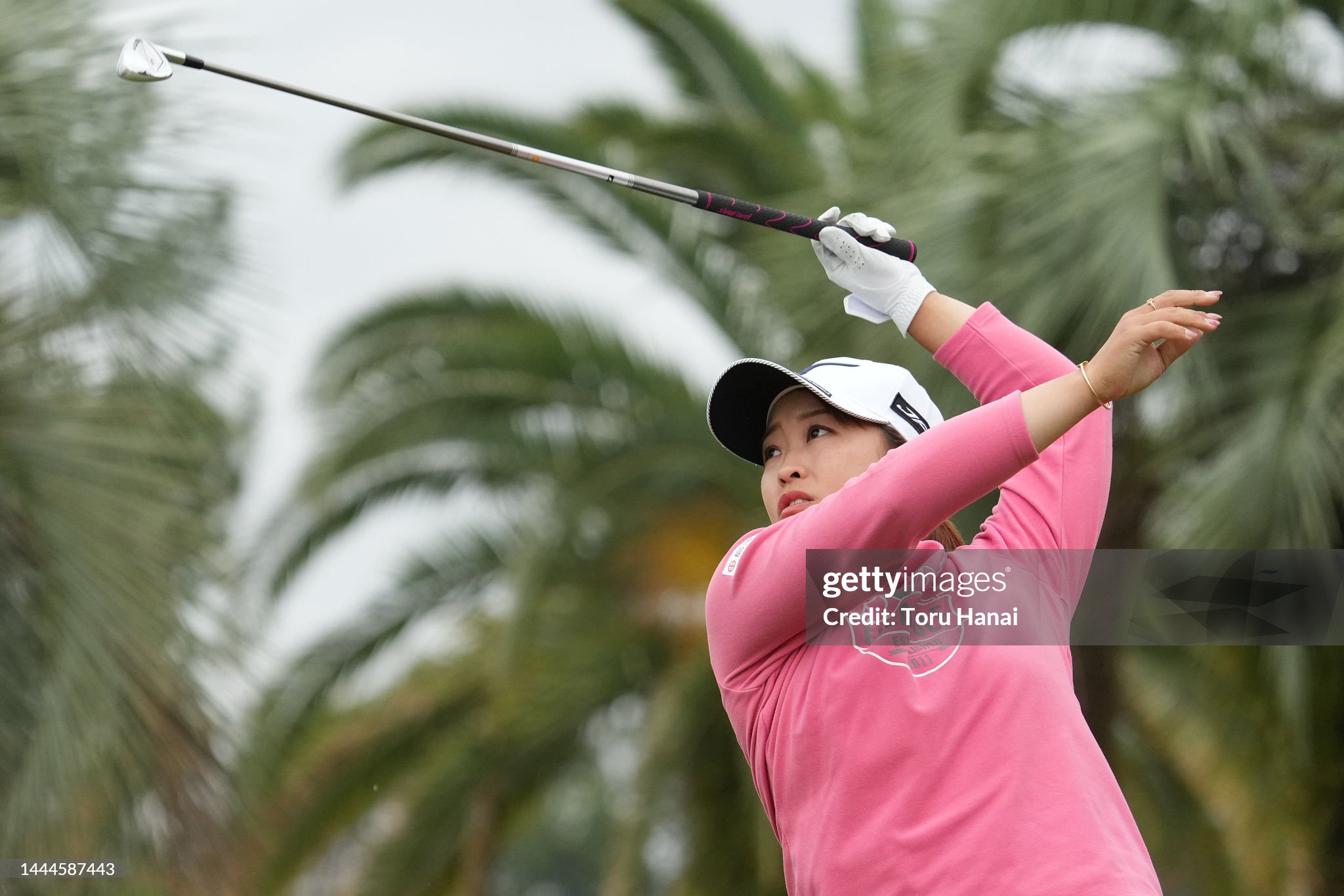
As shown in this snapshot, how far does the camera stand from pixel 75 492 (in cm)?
459

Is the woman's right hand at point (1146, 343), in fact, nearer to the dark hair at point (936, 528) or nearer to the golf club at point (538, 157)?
the dark hair at point (936, 528)

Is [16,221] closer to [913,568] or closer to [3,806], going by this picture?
[3,806]

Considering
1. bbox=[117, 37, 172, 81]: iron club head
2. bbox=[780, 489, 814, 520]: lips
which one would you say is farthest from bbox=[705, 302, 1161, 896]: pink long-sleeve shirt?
bbox=[117, 37, 172, 81]: iron club head

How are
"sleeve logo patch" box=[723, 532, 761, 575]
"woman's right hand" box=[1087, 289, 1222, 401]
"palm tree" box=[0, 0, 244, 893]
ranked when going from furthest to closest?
"palm tree" box=[0, 0, 244, 893] < "sleeve logo patch" box=[723, 532, 761, 575] < "woman's right hand" box=[1087, 289, 1222, 401]

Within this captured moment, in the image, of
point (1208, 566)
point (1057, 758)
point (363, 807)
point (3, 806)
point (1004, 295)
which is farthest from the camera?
point (363, 807)

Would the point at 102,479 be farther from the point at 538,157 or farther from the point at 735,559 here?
the point at 735,559

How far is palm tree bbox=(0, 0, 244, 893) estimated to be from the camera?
4.36m

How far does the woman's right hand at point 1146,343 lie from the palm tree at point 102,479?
3173 millimetres

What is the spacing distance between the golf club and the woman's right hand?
91cm

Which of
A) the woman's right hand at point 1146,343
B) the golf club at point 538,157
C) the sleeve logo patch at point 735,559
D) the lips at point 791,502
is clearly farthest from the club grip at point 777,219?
the woman's right hand at point 1146,343

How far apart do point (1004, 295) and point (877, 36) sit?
369cm

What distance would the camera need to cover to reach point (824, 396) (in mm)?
2572

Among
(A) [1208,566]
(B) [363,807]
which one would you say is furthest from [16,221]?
(B) [363,807]

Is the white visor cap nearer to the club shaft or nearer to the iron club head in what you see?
the club shaft
